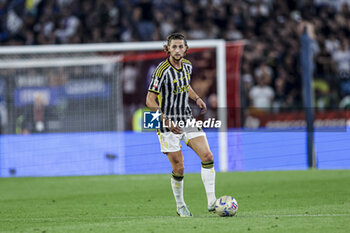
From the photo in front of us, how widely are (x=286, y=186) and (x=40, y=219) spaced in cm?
495

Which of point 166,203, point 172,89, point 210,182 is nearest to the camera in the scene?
point 210,182

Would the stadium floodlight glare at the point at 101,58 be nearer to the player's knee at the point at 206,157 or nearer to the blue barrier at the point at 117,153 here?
the blue barrier at the point at 117,153

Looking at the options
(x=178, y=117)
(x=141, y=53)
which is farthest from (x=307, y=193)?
(x=141, y=53)

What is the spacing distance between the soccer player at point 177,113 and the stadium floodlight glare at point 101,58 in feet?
22.1

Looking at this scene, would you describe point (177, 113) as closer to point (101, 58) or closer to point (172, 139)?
point (172, 139)

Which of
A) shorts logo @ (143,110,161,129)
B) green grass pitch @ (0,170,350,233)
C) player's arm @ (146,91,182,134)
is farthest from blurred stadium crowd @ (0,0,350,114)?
player's arm @ (146,91,182,134)

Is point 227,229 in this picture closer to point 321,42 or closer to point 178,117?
point 178,117

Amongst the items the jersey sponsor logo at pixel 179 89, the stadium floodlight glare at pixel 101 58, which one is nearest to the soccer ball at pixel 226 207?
the jersey sponsor logo at pixel 179 89

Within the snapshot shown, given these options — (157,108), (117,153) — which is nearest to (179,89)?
(157,108)

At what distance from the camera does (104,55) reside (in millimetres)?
16141

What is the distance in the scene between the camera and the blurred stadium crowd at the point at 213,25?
762 inches

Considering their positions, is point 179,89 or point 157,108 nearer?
point 157,108

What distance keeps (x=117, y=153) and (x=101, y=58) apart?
7.19 ft

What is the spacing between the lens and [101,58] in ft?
51.4
